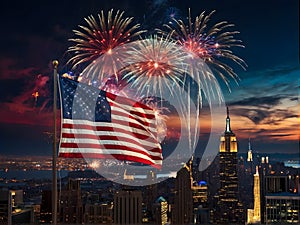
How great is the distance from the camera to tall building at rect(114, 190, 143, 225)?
5.17m

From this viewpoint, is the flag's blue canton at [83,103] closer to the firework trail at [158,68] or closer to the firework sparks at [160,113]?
the firework trail at [158,68]

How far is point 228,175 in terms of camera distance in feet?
17.8

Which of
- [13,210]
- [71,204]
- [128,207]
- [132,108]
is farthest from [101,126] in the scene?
[71,204]

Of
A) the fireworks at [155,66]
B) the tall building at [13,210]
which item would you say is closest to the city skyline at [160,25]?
the fireworks at [155,66]

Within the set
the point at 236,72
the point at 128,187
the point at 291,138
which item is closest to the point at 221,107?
the point at 236,72

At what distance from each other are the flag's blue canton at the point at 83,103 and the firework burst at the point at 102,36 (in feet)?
5.09

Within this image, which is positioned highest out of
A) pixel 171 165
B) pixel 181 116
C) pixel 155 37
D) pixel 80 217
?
pixel 155 37

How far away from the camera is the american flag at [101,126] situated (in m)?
3.49

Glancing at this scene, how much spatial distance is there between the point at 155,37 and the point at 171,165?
4.58 ft

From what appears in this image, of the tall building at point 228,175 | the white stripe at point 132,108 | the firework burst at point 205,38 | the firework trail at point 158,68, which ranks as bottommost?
the tall building at point 228,175

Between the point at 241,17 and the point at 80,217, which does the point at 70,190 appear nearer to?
the point at 80,217

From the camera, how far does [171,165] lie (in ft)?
17.9

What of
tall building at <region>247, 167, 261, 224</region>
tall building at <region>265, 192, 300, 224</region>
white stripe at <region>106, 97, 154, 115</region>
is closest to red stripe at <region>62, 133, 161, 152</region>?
white stripe at <region>106, 97, 154, 115</region>

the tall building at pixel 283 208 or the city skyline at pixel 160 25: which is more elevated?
the city skyline at pixel 160 25
